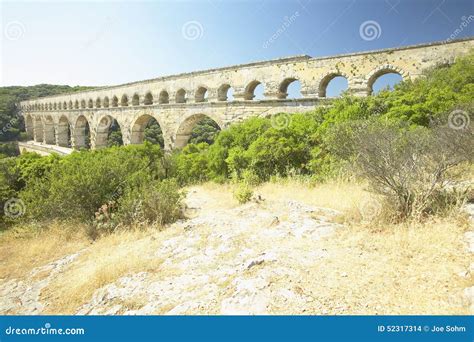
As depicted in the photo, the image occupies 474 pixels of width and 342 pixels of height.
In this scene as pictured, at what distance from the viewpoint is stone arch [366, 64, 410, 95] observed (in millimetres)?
11734

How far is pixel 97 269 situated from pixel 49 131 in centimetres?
4745

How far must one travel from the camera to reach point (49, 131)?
144 ft

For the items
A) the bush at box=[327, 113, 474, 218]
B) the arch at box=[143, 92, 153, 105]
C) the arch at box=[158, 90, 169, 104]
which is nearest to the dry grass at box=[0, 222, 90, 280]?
the bush at box=[327, 113, 474, 218]

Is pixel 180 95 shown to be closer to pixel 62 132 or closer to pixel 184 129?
pixel 184 129

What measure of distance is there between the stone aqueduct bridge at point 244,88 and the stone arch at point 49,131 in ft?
58.6

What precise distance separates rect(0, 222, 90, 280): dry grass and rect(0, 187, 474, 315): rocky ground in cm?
48

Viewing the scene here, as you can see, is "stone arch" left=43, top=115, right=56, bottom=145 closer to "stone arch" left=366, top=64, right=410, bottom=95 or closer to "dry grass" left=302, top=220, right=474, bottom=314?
"stone arch" left=366, top=64, right=410, bottom=95

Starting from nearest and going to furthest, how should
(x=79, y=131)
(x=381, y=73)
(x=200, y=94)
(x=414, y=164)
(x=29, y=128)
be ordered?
1. (x=414, y=164)
2. (x=381, y=73)
3. (x=200, y=94)
4. (x=79, y=131)
5. (x=29, y=128)

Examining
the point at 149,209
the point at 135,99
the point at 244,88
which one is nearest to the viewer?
the point at 149,209

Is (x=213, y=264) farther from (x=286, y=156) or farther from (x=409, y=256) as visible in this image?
(x=286, y=156)

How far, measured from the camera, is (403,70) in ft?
38.4

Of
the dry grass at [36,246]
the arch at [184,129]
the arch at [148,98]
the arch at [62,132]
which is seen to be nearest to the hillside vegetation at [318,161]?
the dry grass at [36,246]

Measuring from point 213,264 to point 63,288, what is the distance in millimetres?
2392

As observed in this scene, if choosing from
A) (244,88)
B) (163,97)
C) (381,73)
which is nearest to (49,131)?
(163,97)
